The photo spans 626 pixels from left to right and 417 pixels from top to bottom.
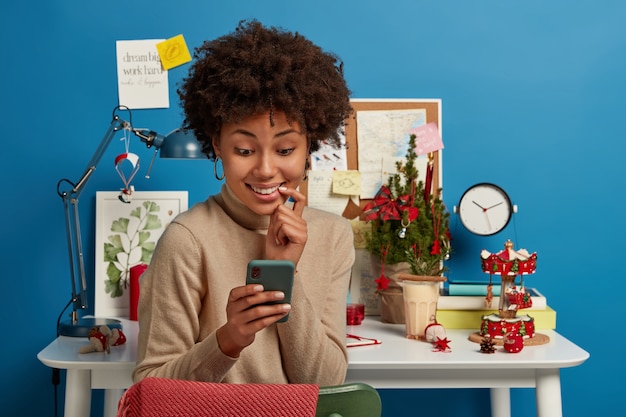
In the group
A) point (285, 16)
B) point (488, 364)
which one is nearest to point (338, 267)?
point (488, 364)

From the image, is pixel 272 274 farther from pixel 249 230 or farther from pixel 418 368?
pixel 418 368

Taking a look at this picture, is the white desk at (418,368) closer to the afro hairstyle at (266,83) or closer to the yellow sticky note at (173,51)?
the afro hairstyle at (266,83)

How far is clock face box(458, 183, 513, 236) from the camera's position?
78.5 inches

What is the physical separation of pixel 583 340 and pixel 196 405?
141cm

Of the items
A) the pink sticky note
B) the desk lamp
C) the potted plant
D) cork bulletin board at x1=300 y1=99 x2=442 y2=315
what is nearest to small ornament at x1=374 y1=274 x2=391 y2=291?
the potted plant

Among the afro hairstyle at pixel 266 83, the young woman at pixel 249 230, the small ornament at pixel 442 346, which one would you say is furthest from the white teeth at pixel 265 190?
the small ornament at pixel 442 346

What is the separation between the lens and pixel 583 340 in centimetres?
211

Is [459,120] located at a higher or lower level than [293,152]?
higher

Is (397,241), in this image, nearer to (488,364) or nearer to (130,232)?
(488,364)

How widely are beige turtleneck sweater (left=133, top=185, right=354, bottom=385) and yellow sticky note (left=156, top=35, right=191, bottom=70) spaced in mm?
738

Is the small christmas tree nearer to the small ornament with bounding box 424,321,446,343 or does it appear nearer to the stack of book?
the stack of book

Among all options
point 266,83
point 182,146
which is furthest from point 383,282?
point 266,83

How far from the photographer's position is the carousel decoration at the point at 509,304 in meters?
1.72

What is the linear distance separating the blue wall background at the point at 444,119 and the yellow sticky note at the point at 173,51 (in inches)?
0.9
